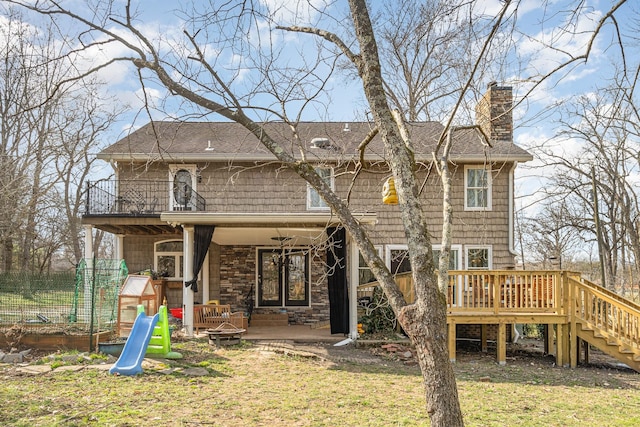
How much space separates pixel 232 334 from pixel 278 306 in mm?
4498

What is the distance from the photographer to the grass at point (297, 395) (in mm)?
5703

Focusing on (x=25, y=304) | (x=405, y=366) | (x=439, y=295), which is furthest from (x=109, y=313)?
(x=439, y=295)

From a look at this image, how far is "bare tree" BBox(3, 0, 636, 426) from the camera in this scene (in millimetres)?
3412

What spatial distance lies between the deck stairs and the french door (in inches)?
293

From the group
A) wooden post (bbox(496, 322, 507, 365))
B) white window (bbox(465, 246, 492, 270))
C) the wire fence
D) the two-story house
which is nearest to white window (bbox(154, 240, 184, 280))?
the two-story house

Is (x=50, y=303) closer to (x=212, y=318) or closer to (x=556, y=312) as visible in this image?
(x=212, y=318)

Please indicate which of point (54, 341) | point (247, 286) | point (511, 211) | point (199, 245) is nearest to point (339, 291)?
point (199, 245)

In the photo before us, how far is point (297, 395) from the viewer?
683 centimetres

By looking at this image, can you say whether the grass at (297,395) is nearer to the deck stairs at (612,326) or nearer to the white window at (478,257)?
the deck stairs at (612,326)

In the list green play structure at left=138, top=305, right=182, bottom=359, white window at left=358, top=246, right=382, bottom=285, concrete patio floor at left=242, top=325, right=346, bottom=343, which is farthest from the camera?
white window at left=358, top=246, right=382, bottom=285

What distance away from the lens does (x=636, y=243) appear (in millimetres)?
18766

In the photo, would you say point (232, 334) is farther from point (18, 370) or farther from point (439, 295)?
point (439, 295)

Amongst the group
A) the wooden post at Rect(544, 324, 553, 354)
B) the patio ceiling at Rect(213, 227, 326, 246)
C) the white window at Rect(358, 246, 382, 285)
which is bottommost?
the wooden post at Rect(544, 324, 553, 354)

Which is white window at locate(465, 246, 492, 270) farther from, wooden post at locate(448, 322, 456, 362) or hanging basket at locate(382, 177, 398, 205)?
hanging basket at locate(382, 177, 398, 205)
